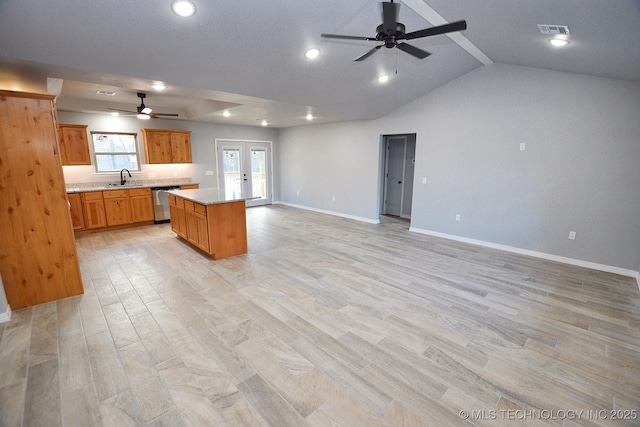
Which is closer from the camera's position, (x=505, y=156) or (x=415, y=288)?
(x=415, y=288)

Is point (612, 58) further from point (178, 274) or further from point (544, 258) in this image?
point (178, 274)

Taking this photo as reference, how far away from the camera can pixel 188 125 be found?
7.35m

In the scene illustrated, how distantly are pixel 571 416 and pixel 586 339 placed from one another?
112cm

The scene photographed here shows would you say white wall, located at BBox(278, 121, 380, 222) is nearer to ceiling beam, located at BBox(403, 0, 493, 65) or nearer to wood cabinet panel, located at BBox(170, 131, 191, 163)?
ceiling beam, located at BBox(403, 0, 493, 65)

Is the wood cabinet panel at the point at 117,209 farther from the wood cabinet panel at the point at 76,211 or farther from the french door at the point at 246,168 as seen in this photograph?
the french door at the point at 246,168

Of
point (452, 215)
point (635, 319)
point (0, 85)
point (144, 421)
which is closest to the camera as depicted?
point (144, 421)

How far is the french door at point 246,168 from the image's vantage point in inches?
323

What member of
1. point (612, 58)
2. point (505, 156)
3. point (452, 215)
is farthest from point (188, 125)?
point (612, 58)

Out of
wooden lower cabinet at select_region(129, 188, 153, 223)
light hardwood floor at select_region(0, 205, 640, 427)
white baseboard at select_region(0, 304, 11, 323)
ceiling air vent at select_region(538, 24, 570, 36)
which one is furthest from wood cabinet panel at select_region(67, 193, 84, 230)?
ceiling air vent at select_region(538, 24, 570, 36)

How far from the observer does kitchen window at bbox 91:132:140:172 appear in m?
6.24

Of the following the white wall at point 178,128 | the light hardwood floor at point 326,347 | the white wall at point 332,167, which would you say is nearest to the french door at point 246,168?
the white wall at point 178,128

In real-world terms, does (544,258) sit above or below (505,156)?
below

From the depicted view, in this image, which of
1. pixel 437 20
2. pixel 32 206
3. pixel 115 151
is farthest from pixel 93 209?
pixel 437 20

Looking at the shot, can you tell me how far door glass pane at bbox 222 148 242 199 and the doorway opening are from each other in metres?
4.24
